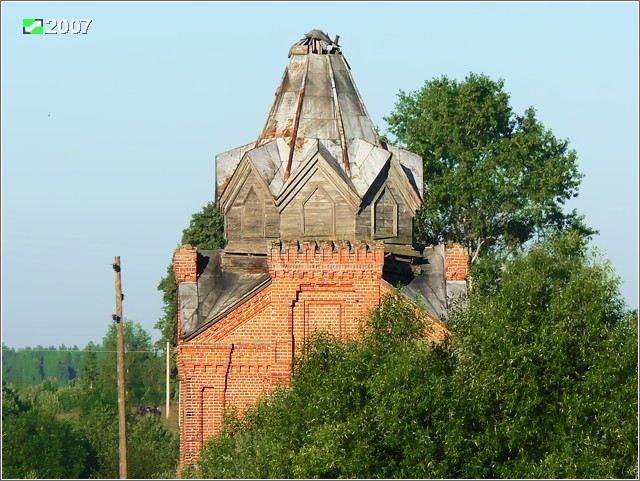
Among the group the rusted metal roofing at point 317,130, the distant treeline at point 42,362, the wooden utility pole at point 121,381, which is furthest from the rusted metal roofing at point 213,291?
the distant treeline at point 42,362

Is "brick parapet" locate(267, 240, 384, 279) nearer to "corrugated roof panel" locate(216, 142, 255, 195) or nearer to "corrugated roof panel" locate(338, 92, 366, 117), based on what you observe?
"corrugated roof panel" locate(216, 142, 255, 195)

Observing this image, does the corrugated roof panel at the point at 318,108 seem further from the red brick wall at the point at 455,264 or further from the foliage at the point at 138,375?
the foliage at the point at 138,375

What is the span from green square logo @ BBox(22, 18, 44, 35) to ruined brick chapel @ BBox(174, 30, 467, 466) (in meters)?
4.43

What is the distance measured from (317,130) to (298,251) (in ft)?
10.4

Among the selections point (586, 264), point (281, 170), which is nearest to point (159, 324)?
point (281, 170)

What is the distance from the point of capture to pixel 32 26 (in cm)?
4275

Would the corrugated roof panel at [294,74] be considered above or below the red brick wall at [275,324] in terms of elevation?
above

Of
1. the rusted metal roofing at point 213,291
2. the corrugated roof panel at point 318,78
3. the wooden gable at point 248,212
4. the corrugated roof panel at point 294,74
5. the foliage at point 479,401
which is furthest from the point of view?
the corrugated roof panel at point 294,74

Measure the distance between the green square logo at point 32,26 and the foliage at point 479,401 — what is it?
28.4ft

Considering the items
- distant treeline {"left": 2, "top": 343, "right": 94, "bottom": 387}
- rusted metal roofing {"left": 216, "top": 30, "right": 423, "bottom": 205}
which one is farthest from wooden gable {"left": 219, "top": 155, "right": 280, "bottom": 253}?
distant treeline {"left": 2, "top": 343, "right": 94, "bottom": 387}

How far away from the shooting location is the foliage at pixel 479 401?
119ft

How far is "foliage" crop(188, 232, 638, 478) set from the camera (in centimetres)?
3625

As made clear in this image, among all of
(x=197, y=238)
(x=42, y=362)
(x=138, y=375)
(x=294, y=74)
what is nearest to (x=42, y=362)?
(x=42, y=362)

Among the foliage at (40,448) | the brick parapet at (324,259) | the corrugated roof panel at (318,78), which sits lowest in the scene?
the foliage at (40,448)
